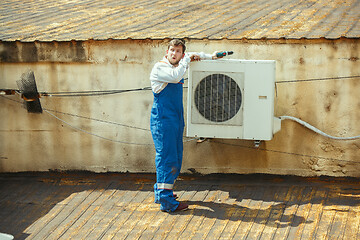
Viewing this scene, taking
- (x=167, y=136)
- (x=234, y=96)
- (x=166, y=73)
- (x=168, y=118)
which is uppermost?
(x=166, y=73)

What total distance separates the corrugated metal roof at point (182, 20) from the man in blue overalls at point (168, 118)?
116cm

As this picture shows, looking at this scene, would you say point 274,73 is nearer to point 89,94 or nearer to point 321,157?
point 321,157

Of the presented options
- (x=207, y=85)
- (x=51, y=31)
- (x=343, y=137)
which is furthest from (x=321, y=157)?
(x=51, y=31)

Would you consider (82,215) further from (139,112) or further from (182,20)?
(182,20)

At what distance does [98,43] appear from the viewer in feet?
25.0

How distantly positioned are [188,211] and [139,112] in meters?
1.84

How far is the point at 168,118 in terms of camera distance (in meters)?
6.29

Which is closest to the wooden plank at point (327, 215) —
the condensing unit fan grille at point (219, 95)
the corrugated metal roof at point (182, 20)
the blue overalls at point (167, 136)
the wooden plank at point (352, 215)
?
the wooden plank at point (352, 215)

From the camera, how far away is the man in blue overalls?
20.4ft

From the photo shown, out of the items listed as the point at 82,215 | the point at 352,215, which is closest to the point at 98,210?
the point at 82,215

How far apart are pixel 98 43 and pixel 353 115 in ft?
11.5

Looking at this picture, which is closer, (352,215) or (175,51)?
(352,215)

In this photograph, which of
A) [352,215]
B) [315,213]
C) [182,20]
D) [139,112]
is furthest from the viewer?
[182,20]

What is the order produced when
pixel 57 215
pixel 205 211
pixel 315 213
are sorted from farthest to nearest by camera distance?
pixel 57 215, pixel 205 211, pixel 315 213
